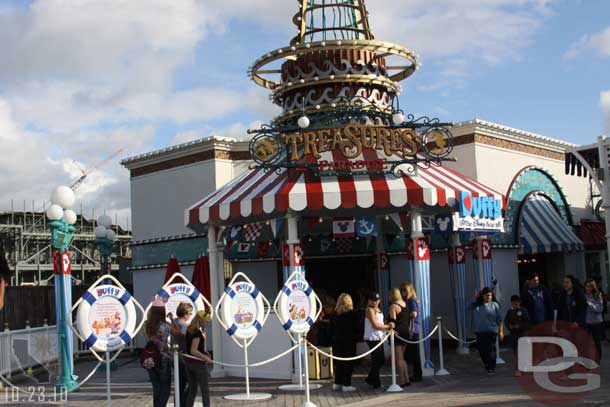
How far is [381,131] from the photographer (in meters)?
13.4

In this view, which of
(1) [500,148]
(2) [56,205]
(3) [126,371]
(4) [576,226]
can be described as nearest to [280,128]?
(2) [56,205]

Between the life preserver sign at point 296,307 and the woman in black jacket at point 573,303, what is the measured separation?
4501mm

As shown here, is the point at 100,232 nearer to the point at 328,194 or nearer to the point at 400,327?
the point at 328,194

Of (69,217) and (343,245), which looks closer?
(69,217)

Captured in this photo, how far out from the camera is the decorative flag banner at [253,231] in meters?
15.1

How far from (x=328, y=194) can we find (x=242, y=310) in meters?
2.70

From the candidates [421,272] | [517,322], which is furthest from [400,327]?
[517,322]

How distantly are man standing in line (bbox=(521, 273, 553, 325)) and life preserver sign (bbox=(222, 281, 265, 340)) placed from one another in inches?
207

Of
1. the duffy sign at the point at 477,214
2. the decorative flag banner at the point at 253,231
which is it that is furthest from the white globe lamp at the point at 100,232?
the duffy sign at the point at 477,214

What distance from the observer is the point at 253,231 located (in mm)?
15203

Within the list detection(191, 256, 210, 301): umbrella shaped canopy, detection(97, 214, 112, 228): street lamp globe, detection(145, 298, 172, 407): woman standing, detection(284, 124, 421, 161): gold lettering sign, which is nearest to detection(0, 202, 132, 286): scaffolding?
detection(97, 214, 112, 228): street lamp globe

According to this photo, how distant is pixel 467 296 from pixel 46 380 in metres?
9.89

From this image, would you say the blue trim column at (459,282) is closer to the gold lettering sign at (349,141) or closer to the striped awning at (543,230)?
the striped awning at (543,230)

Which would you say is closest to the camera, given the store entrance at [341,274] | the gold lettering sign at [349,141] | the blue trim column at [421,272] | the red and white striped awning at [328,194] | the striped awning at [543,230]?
the red and white striped awning at [328,194]
